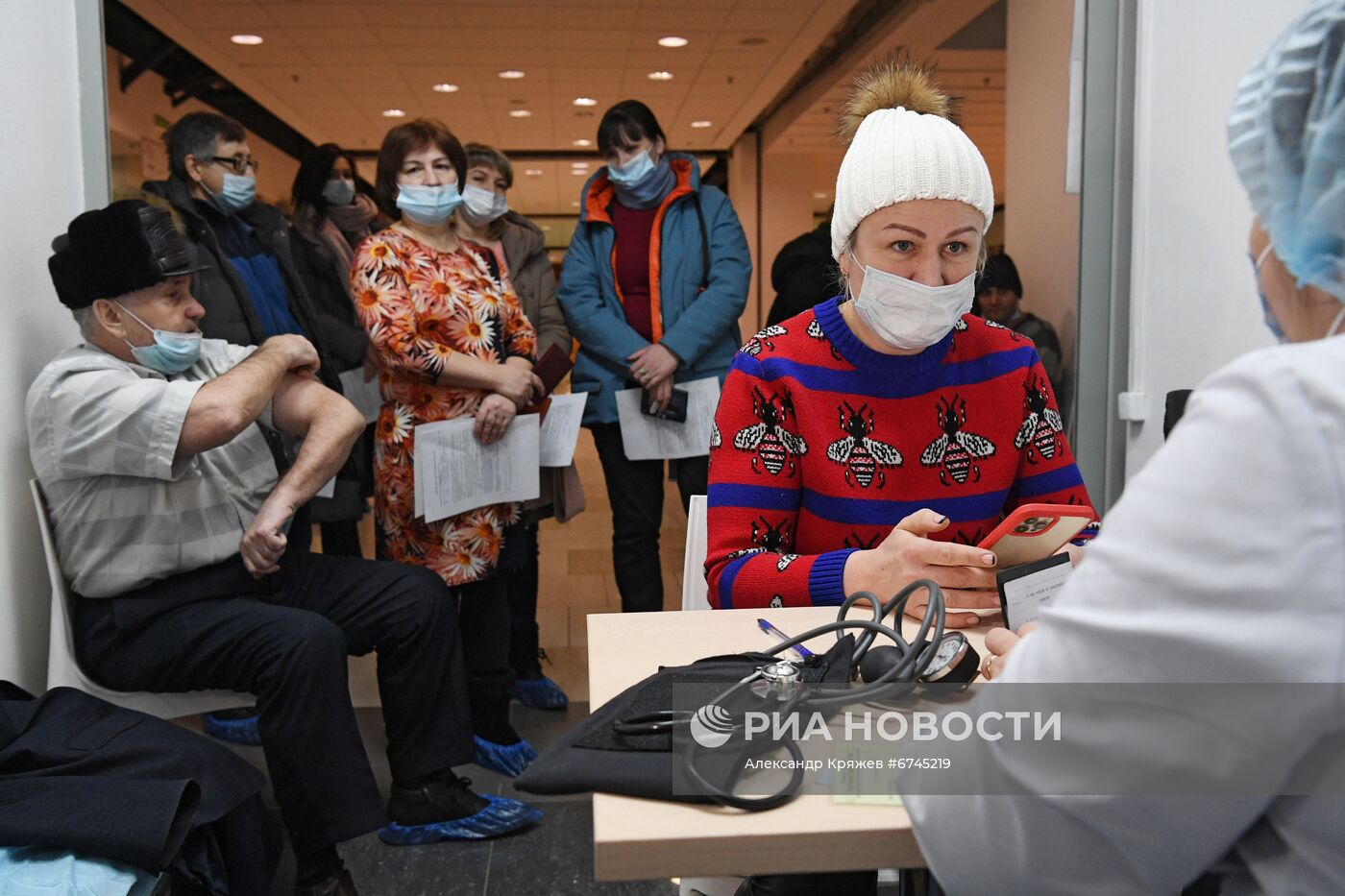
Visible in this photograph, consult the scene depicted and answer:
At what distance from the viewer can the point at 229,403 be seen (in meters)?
2.23

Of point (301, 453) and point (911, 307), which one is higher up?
point (911, 307)

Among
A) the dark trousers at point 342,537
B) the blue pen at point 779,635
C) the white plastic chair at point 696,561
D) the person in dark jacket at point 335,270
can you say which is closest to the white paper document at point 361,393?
the person in dark jacket at point 335,270

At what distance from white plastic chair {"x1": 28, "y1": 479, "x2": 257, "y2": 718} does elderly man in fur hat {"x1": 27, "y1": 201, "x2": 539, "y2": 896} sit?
3 centimetres

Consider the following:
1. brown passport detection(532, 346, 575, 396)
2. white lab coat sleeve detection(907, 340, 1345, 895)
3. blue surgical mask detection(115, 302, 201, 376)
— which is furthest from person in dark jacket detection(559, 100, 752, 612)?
white lab coat sleeve detection(907, 340, 1345, 895)

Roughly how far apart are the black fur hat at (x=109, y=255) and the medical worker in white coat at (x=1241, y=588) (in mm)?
1999

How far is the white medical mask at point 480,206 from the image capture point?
12.8ft

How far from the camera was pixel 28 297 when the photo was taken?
2.34 m

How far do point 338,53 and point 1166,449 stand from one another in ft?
27.6

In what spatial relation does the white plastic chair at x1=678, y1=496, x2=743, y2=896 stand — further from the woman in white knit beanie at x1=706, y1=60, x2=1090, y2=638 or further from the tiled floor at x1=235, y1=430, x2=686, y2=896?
the tiled floor at x1=235, y1=430, x2=686, y2=896

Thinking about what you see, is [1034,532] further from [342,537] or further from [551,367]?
[342,537]

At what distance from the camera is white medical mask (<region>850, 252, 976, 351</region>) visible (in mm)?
1753

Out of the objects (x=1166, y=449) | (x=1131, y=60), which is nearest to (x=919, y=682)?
(x=1166, y=449)

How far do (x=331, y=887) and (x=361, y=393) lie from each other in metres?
1.89

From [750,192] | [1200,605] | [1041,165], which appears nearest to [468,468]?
[1041,165]
